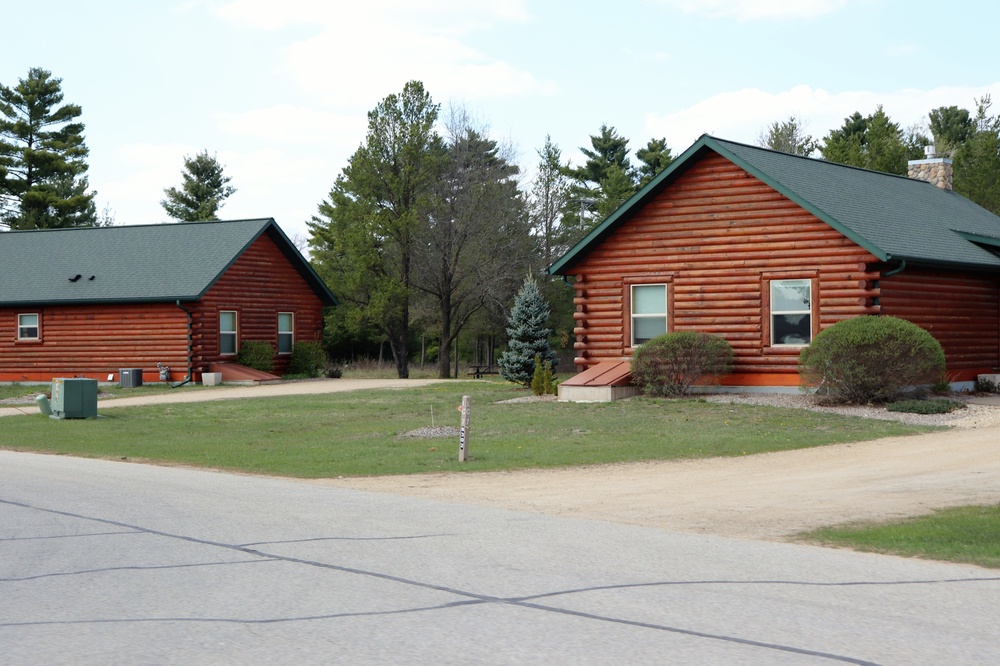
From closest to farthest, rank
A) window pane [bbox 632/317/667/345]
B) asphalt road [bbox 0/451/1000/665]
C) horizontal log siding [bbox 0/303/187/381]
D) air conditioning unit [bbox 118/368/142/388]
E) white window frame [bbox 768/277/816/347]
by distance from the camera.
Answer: asphalt road [bbox 0/451/1000/665]
white window frame [bbox 768/277/816/347]
window pane [bbox 632/317/667/345]
air conditioning unit [bbox 118/368/142/388]
horizontal log siding [bbox 0/303/187/381]

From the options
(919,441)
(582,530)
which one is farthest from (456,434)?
(582,530)

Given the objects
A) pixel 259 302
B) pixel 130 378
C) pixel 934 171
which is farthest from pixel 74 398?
pixel 934 171

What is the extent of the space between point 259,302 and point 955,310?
24.7 m

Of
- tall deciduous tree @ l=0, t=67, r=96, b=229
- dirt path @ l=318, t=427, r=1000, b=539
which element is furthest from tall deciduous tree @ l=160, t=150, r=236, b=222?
dirt path @ l=318, t=427, r=1000, b=539

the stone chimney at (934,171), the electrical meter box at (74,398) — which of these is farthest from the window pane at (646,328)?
the stone chimney at (934,171)

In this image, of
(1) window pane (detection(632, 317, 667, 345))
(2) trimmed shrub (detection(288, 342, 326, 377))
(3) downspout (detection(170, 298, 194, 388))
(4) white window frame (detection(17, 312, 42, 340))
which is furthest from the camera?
(2) trimmed shrub (detection(288, 342, 326, 377))

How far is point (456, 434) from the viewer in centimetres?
2131

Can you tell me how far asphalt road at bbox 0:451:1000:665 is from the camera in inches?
261

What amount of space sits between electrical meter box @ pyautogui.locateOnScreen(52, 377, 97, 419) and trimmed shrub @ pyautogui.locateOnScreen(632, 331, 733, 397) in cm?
1258

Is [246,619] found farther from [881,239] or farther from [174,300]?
[174,300]

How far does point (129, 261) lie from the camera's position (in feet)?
142

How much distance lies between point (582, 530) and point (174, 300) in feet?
103

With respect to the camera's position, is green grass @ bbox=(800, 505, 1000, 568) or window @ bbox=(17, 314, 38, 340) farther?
window @ bbox=(17, 314, 38, 340)

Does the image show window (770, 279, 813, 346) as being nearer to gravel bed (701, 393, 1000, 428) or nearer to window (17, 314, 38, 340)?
gravel bed (701, 393, 1000, 428)
